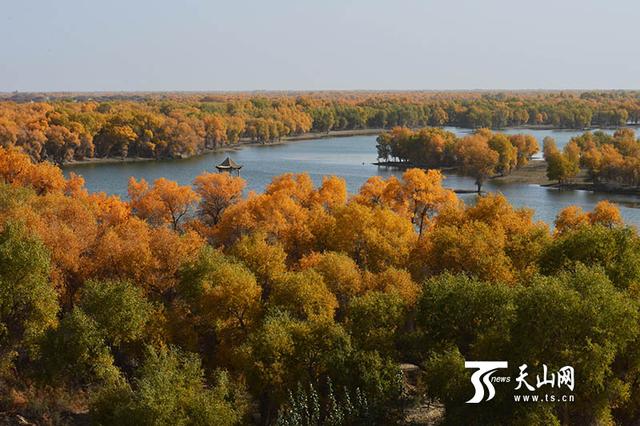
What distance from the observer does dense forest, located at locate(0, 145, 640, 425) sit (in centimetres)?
1670

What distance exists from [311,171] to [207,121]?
33513 millimetres

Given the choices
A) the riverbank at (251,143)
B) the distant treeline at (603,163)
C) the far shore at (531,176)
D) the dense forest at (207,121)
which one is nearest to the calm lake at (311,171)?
the far shore at (531,176)

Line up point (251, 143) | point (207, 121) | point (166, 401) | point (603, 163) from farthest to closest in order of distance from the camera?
point (251, 143) < point (207, 121) < point (603, 163) < point (166, 401)

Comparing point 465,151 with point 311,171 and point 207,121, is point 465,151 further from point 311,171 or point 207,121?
point 207,121

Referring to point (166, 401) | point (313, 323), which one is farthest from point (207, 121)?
point (166, 401)

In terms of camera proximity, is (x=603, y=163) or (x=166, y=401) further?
(x=603, y=163)

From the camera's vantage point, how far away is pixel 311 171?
76.0 meters

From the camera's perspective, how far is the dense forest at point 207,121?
8319 centimetres

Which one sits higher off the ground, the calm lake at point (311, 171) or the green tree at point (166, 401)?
the green tree at point (166, 401)

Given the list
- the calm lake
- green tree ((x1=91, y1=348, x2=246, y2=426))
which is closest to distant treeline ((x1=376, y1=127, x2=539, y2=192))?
the calm lake

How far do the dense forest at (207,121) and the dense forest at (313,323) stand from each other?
5554cm

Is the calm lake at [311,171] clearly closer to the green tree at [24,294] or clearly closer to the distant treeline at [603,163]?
the distant treeline at [603,163]

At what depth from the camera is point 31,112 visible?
336 feet

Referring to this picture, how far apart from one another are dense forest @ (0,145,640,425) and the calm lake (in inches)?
1127
